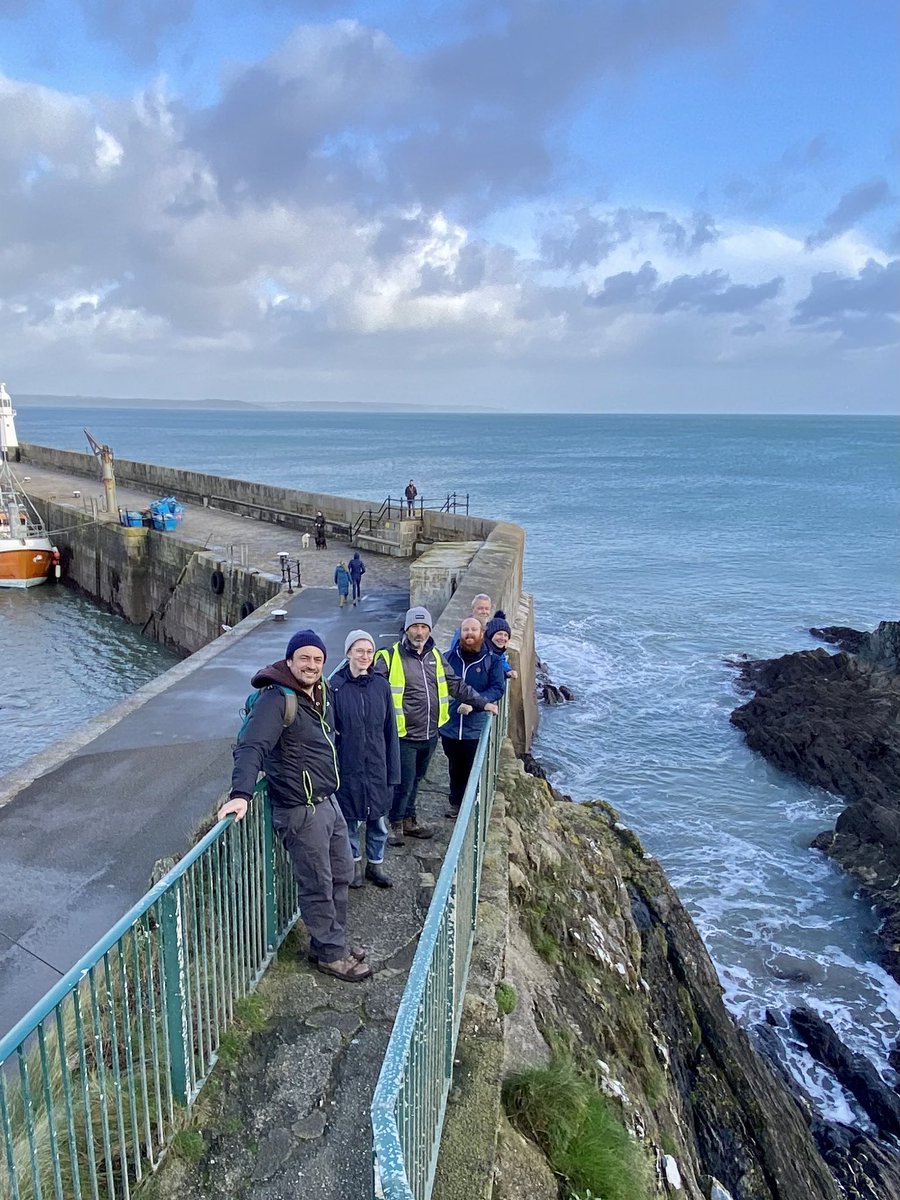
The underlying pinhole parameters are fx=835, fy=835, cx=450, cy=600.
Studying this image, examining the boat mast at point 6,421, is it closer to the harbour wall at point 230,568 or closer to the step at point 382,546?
the harbour wall at point 230,568

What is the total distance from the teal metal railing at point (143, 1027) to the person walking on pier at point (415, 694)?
1.21m

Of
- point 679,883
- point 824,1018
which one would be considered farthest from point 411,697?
point 679,883

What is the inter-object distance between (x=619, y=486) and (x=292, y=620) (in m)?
66.8

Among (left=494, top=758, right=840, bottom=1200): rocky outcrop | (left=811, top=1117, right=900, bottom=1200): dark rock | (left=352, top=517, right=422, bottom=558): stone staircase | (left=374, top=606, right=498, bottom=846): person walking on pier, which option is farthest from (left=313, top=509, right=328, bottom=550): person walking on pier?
(left=374, top=606, right=498, bottom=846): person walking on pier

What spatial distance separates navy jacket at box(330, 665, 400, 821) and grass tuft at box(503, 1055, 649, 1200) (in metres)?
1.55

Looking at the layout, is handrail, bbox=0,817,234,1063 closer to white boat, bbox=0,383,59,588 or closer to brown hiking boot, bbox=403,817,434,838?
brown hiking boot, bbox=403,817,434,838

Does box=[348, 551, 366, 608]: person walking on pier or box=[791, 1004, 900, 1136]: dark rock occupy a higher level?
box=[348, 551, 366, 608]: person walking on pier

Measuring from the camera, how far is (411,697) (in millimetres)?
5188

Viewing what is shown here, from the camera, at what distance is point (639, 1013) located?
611cm

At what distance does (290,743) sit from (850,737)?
15688 millimetres

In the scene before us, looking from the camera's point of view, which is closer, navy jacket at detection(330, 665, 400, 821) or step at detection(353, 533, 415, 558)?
navy jacket at detection(330, 665, 400, 821)

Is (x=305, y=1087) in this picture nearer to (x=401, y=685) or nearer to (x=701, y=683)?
(x=401, y=685)

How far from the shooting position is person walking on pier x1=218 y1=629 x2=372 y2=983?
3799 millimetres

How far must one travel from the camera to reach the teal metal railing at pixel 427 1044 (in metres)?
2.06
